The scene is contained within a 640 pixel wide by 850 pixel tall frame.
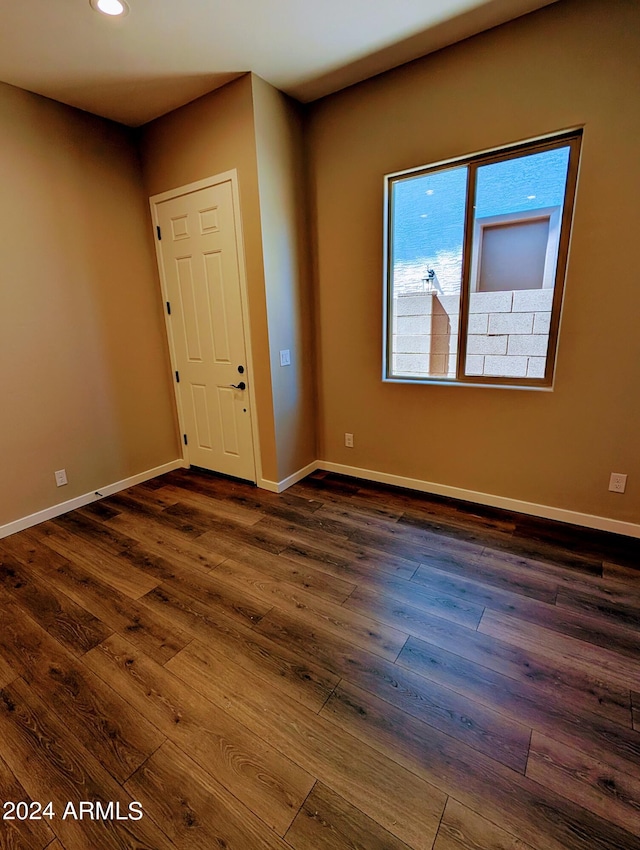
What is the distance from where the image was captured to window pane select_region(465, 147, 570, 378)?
92.9 inches

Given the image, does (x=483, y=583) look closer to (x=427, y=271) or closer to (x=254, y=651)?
(x=254, y=651)

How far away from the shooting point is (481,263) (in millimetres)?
2625

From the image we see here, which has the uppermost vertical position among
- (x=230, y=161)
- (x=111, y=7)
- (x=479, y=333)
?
(x=111, y=7)

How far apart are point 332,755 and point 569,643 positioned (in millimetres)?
1127

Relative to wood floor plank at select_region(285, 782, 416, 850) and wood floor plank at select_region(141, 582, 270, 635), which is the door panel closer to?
wood floor plank at select_region(141, 582, 270, 635)

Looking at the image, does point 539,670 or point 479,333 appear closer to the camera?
point 539,670

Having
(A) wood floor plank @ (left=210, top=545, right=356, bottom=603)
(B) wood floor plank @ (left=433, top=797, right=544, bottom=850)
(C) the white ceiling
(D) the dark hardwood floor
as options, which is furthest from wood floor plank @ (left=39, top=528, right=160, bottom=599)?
(C) the white ceiling

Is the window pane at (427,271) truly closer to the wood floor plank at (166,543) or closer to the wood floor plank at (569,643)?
the wood floor plank at (569,643)

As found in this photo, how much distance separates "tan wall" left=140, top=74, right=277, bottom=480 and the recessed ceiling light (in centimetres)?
83

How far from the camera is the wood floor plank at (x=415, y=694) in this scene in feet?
4.27

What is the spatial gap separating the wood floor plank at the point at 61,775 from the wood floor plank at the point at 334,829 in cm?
36

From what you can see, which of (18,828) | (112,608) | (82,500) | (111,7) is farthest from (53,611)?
(111,7)

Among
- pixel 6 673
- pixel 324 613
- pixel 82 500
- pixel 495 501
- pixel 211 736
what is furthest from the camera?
pixel 82 500

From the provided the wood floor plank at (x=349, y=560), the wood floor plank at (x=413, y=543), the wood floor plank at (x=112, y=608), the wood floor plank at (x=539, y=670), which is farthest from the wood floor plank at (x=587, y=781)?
the wood floor plank at (x=112, y=608)
